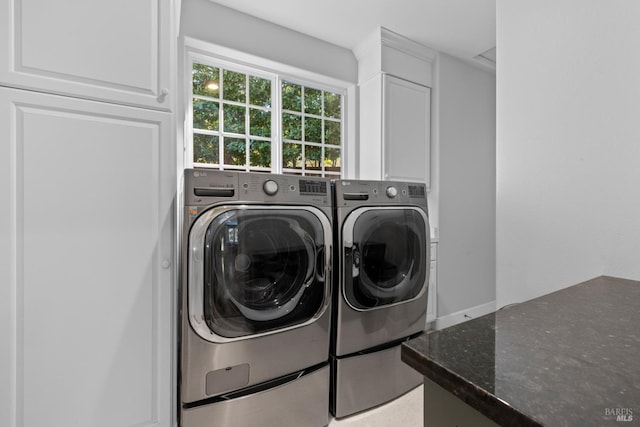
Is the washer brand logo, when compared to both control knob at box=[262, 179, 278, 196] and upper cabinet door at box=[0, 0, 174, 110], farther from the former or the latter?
upper cabinet door at box=[0, 0, 174, 110]

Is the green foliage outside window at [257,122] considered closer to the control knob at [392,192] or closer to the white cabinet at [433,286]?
the control knob at [392,192]

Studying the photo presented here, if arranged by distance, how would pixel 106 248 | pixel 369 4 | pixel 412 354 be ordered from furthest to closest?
1. pixel 369 4
2. pixel 106 248
3. pixel 412 354

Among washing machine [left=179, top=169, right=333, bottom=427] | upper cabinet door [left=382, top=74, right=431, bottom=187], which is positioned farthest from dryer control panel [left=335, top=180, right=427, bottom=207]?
upper cabinet door [left=382, top=74, right=431, bottom=187]

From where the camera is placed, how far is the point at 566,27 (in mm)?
1013

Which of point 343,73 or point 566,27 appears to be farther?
point 343,73

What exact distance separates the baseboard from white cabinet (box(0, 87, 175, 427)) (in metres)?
2.36

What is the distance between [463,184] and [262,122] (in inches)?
83.1

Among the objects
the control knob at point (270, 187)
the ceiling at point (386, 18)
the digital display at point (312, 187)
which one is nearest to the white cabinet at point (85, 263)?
the control knob at point (270, 187)

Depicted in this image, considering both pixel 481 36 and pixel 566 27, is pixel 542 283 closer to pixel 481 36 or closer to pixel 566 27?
pixel 566 27

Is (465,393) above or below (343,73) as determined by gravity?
below

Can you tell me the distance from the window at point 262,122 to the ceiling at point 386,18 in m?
0.43

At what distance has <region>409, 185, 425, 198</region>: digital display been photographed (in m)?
1.94

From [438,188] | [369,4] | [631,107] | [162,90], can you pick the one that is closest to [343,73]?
[369,4]

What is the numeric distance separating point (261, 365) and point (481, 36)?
122 inches
